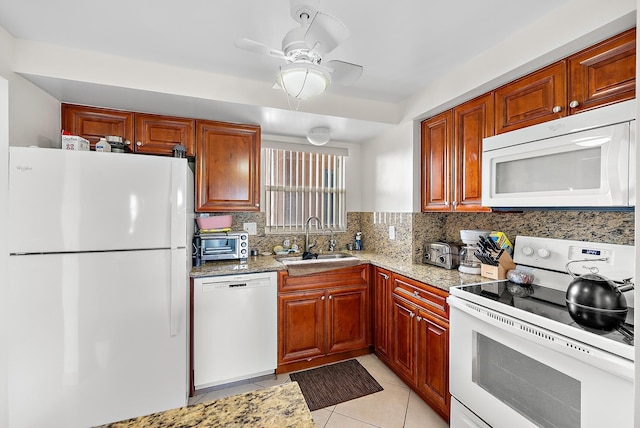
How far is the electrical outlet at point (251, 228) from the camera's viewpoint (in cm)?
300

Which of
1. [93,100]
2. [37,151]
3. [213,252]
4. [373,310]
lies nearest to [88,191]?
[37,151]

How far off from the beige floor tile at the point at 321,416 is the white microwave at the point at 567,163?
180 centimetres

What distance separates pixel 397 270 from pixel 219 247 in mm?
1527

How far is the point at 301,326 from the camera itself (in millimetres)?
2496

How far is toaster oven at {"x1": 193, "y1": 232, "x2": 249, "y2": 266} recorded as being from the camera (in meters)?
2.46

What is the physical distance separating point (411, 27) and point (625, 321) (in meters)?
1.72

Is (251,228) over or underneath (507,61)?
underneath

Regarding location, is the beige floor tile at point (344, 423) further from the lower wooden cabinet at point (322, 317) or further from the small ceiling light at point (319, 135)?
the small ceiling light at point (319, 135)

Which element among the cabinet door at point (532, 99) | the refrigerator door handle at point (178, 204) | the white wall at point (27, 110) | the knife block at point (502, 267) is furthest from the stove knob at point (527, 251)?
the white wall at point (27, 110)

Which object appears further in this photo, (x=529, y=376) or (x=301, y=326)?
(x=301, y=326)

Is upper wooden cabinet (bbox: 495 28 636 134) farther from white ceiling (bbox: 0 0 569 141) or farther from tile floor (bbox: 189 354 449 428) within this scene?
tile floor (bbox: 189 354 449 428)

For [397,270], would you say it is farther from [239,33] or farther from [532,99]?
[239,33]

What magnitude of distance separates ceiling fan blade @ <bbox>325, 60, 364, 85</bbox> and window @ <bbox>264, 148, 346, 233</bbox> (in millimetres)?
1686

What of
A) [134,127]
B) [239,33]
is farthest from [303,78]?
[134,127]
